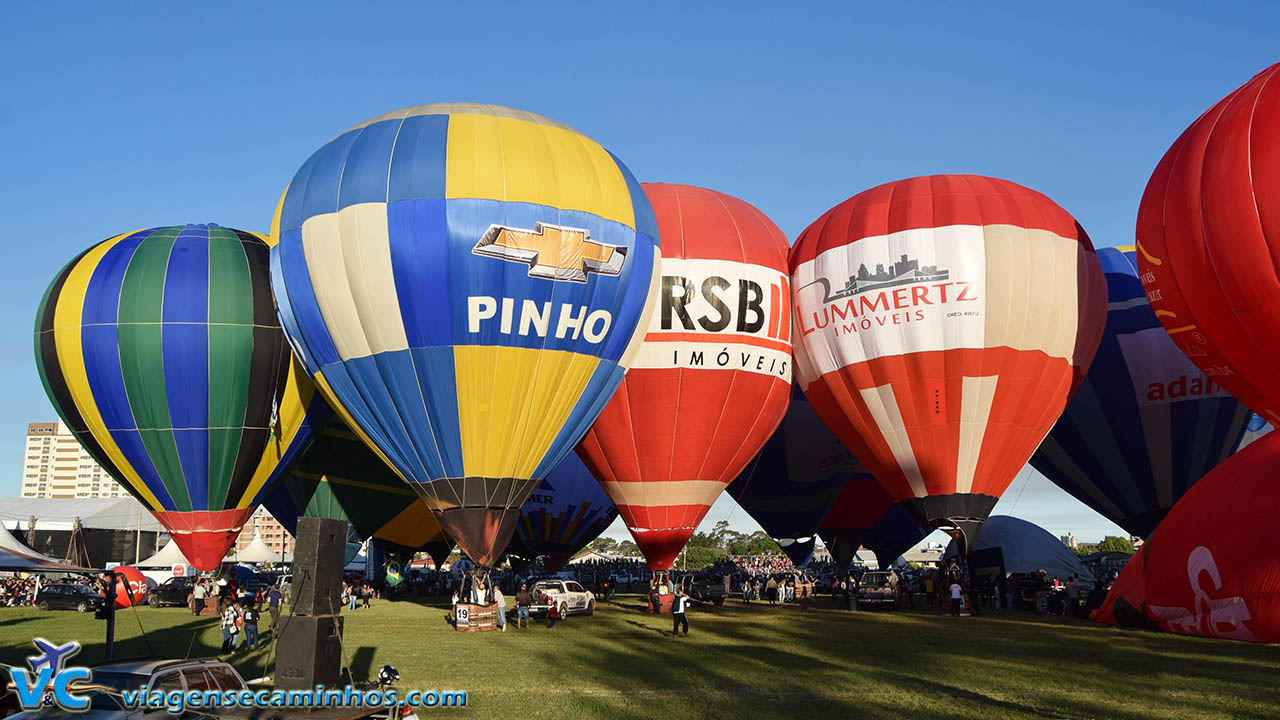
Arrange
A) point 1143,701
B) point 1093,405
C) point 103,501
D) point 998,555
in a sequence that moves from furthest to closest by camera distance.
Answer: point 103,501 < point 998,555 < point 1093,405 < point 1143,701

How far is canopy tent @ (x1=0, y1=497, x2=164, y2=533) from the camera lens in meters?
56.6

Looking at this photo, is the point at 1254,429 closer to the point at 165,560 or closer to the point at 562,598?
the point at 562,598

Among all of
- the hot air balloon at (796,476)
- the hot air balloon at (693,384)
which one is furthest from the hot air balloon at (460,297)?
the hot air balloon at (796,476)

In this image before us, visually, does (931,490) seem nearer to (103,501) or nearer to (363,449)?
(363,449)

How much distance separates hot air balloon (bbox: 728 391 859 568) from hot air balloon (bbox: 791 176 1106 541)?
9695 millimetres

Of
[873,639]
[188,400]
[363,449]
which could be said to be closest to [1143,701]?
[873,639]

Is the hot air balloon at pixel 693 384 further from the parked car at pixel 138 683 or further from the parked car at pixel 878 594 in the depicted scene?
the parked car at pixel 138 683

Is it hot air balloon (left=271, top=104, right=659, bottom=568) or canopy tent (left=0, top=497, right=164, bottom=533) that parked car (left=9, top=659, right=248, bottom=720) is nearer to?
hot air balloon (left=271, top=104, right=659, bottom=568)

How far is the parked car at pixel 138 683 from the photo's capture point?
7590 millimetres

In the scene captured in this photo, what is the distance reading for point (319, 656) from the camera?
10266 millimetres

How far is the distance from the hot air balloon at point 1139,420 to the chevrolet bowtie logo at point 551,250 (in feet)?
→ 52.5

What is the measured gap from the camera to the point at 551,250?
1995cm

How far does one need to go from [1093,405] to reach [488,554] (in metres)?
18.6

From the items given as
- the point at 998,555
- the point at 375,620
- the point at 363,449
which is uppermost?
the point at 363,449
